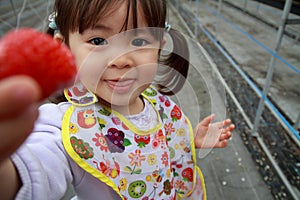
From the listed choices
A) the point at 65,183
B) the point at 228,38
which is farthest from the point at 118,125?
the point at 228,38

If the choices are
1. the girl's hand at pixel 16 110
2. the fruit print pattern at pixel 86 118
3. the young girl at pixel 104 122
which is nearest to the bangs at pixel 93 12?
the young girl at pixel 104 122

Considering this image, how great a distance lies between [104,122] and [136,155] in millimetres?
93

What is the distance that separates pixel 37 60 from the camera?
0.56 ft

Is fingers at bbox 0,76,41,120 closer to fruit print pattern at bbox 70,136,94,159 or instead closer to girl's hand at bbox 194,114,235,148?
fruit print pattern at bbox 70,136,94,159

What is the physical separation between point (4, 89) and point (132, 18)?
0.99 feet

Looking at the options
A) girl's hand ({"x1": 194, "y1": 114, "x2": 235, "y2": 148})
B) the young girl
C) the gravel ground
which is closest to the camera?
the young girl

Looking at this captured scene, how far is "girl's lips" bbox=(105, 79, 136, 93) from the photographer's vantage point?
0.43 meters

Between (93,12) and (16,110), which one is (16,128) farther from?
(93,12)

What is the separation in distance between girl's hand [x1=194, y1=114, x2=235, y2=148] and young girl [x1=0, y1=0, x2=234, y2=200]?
0.40 feet

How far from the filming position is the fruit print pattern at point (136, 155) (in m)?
0.44

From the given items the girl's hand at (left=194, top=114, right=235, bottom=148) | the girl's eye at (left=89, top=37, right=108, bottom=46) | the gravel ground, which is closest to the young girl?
the girl's eye at (left=89, top=37, right=108, bottom=46)

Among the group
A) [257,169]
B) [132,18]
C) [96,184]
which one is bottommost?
[257,169]

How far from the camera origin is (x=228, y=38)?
301 centimetres

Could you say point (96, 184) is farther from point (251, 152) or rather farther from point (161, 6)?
point (251, 152)
